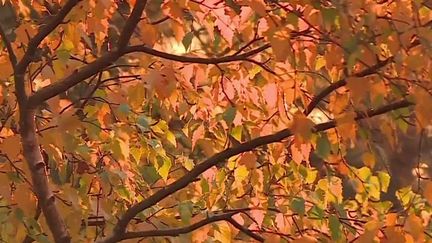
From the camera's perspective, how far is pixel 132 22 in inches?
126

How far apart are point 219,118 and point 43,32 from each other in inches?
29.3

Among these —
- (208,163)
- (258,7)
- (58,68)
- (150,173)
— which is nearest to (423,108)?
(258,7)

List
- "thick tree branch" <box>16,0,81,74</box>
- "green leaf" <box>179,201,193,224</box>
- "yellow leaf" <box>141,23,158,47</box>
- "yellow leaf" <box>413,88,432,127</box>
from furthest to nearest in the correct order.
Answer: "green leaf" <box>179,201,193,224</box> → "yellow leaf" <box>141,23,158,47</box> → "thick tree branch" <box>16,0,81,74</box> → "yellow leaf" <box>413,88,432,127</box>

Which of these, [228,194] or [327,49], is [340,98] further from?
[228,194]

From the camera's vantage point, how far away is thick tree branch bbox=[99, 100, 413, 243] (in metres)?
3.10

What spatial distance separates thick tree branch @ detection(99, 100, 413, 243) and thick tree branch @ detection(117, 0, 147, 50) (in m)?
0.50

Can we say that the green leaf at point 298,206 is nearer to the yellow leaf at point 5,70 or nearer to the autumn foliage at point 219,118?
the autumn foliage at point 219,118

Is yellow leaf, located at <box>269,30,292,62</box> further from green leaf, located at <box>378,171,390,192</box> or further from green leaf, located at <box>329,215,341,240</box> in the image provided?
green leaf, located at <box>378,171,390,192</box>

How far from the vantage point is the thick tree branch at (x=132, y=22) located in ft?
10.3

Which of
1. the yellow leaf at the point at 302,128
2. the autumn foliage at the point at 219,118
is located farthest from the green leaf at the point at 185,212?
the yellow leaf at the point at 302,128

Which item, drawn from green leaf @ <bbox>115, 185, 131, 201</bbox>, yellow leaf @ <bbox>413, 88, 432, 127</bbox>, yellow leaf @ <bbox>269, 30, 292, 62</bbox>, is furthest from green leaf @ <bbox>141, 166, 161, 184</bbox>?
yellow leaf @ <bbox>413, 88, 432, 127</bbox>

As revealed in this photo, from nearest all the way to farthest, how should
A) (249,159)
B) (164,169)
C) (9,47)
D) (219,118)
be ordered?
(9,47)
(219,118)
(249,159)
(164,169)

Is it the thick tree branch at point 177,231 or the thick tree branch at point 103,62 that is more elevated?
the thick tree branch at point 103,62

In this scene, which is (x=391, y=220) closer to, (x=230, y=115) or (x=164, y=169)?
(x=230, y=115)
